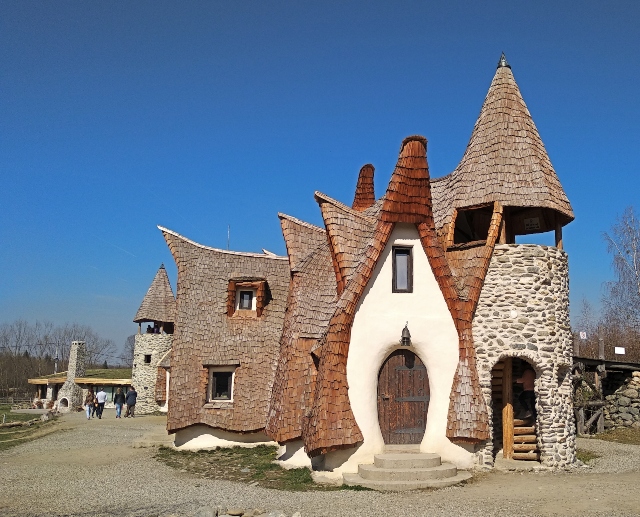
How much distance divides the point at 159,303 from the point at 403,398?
26.8m

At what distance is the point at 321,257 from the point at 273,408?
4.47 meters

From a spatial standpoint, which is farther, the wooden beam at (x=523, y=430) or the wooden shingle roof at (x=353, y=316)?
the wooden beam at (x=523, y=430)

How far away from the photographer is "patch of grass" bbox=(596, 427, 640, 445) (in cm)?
1922

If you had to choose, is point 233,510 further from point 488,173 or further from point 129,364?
point 129,364

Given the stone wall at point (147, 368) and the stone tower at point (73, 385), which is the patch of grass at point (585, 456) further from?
the stone tower at point (73, 385)

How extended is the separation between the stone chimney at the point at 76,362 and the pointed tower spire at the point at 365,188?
30053 millimetres

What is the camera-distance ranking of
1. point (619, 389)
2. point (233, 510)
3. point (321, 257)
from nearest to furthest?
point (233, 510), point (321, 257), point (619, 389)

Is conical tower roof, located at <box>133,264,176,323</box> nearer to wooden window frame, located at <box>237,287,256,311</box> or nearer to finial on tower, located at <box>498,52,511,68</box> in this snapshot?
wooden window frame, located at <box>237,287,256,311</box>

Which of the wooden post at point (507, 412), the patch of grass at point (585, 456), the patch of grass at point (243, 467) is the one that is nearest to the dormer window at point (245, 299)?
the patch of grass at point (243, 467)

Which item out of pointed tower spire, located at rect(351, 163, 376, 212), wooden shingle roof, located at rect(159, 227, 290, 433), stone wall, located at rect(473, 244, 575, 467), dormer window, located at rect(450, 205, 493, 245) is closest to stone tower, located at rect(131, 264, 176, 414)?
wooden shingle roof, located at rect(159, 227, 290, 433)

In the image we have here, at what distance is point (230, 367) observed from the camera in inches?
698

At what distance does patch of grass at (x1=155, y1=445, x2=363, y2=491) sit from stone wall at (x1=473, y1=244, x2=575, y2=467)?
4697 millimetres

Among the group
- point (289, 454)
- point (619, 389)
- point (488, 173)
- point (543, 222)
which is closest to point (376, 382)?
point (289, 454)

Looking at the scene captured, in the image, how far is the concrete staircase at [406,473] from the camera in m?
11.2
